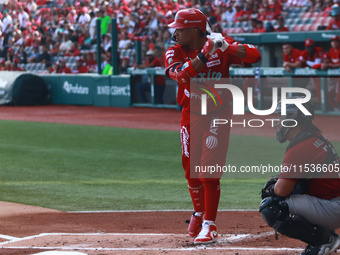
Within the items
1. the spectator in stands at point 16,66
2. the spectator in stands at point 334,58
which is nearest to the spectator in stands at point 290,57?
the spectator in stands at point 334,58

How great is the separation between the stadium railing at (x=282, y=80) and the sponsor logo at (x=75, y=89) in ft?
21.4

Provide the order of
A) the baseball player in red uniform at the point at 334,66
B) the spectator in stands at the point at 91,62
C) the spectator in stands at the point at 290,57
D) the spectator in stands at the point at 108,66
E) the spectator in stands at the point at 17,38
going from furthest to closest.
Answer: the spectator in stands at the point at 17,38 → the spectator in stands at the point at 91,62 → the spectator in stands at the point at 108,66 → the spectator in stands at the point at 290,57 → the baseball player in red uniform at the point at 334,66

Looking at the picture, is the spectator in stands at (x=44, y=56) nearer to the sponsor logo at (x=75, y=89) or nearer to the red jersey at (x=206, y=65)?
the sponsor logo at (x=75, y=89)

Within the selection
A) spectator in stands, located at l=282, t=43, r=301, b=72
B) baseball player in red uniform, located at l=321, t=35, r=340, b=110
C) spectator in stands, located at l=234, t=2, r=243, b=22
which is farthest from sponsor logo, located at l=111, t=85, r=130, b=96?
baseball player in red uniform, located at l=321, t=35, r=340, b=110

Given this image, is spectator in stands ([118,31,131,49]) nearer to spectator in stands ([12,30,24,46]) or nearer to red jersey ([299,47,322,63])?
spectator in stands ([12,30,24,46])

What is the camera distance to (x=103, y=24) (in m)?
23.5

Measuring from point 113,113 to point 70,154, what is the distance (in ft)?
24.3

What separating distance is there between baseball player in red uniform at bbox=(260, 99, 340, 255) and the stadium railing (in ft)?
34.3

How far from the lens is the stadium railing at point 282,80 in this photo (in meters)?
14.7

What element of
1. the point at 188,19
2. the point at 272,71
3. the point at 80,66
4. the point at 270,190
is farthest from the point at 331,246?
the point at 80,66

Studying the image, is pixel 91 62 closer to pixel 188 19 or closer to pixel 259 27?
pixel 259 27

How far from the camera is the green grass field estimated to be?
7.41m

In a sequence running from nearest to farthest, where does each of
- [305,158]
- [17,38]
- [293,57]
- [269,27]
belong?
1. [305,158]
2. [293,57]
3. [269,27]
4. [17,38]

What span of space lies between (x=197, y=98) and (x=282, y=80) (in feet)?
35.1
